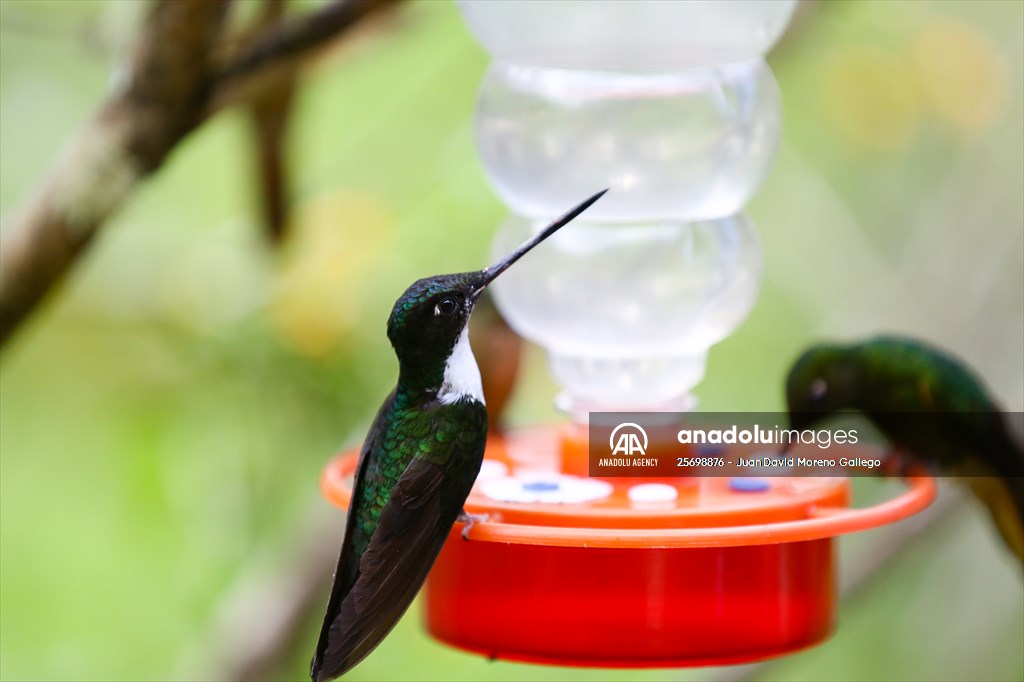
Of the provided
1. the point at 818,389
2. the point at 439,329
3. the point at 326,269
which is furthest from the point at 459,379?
the point at 326,269

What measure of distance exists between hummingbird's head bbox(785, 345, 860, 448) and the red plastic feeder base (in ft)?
1.96

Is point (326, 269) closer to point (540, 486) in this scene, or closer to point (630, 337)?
point (630, 337)

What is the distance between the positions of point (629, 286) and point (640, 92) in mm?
322

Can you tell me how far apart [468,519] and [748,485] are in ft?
1.44

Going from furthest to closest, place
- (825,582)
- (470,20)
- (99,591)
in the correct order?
(99,591) → (470,20) → (825,582)

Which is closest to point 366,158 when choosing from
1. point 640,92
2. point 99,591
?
point 99,591

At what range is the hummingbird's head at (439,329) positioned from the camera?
5.47 ft

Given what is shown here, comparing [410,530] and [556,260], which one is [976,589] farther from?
[410,530]

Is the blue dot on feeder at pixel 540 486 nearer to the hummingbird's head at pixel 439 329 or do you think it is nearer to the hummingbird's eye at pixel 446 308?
the hummingbird's head at pixel 439 329

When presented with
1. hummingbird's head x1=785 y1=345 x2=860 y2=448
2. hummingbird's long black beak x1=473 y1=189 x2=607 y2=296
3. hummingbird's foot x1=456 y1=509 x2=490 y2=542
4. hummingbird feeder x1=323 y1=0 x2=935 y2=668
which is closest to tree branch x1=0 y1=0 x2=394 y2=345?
hummingbird feeder x1=323 y1=0 x2=935 y2=668

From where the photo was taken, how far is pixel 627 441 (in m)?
1.89

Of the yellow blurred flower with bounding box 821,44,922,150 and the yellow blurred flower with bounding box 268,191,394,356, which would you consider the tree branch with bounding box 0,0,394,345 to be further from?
the yellow blurred flower with bounding box 821,44,922,150

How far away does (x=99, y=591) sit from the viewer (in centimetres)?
313

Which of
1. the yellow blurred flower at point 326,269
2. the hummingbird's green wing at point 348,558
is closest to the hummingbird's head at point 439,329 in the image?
the hummingbird's green wing at point 348,558
